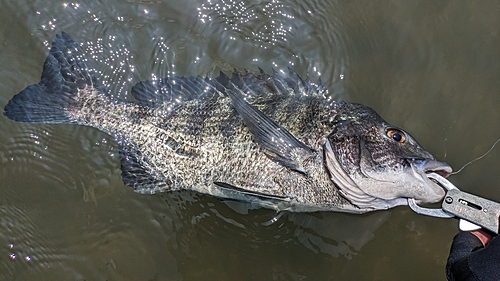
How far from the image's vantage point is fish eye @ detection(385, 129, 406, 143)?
2.94 metres

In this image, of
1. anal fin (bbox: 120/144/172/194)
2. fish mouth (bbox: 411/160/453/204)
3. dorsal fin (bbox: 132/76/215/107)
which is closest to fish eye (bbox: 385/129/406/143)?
fish mouth (bbox: 411/160/453/204)

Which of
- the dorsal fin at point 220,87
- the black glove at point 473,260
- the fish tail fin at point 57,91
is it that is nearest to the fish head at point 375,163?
the black glove at point 473,260

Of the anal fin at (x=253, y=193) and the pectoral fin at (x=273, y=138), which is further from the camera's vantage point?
the anal fin at (x=253, y=193)

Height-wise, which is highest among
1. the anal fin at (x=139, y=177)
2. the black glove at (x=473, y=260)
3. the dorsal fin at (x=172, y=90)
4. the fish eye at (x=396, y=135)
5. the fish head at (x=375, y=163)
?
the dorsal fin at (x=172, y=90)

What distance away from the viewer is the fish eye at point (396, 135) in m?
2.94

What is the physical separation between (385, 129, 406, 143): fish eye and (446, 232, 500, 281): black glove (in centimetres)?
85

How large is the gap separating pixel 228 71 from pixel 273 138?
1444 mm

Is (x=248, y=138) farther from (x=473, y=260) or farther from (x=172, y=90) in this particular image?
(x=473, y=260)

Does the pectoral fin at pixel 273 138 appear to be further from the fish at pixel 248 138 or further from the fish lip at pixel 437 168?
the fish lip at pixel 437 168

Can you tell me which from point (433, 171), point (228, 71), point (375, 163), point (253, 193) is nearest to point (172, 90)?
point (228, 71)

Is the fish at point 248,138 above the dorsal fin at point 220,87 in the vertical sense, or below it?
below

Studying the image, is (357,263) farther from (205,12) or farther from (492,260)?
(205,12)

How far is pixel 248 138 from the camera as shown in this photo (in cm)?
316

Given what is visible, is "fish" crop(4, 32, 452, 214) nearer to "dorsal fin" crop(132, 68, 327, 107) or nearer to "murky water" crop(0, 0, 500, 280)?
"dorsal fin" crop(132, 68, 327, 107)
